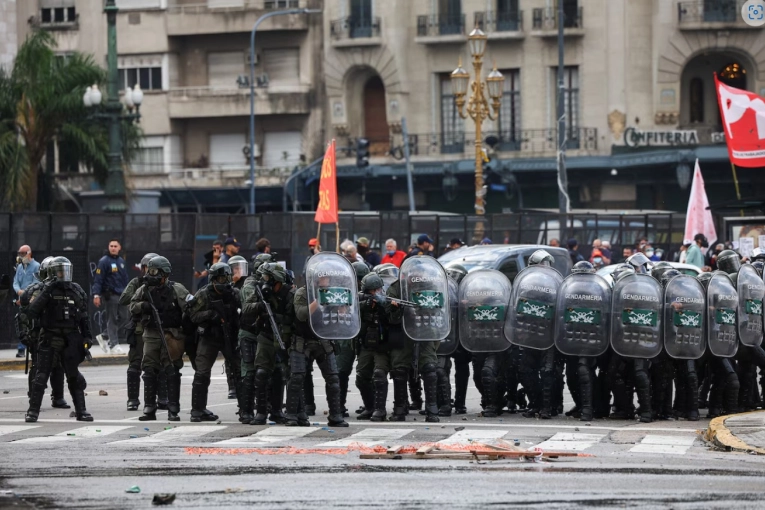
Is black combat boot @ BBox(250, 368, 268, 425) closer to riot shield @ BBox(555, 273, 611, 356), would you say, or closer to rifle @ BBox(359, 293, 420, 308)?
rifle @ BBox(359, 293, 420, 308)

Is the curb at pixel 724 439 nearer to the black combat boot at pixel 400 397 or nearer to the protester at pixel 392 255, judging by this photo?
the black combat boot at pixel 400 397

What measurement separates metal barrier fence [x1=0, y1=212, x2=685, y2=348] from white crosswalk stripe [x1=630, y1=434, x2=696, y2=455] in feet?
45.7

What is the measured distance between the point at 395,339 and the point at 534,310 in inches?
57.0

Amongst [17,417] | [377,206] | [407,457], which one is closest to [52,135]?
[377,206]

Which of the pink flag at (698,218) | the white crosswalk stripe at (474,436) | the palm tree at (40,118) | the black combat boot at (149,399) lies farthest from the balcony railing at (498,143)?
the white crosswalk stripe at (474,436)

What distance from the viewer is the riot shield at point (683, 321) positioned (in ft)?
50.8

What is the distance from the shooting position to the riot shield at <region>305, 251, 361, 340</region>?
14883 millimetres

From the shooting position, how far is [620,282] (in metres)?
15.5

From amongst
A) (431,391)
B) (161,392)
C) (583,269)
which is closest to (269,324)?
(431,391)

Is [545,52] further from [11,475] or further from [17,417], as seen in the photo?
[11,475]

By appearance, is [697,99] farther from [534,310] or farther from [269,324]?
[269,324]

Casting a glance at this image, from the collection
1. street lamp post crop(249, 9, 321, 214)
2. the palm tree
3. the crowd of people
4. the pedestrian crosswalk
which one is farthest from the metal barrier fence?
street lamp post crop(249, 9, 321, 214)

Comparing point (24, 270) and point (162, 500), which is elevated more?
point (24, 270)

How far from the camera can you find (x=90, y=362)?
23.6 meters
